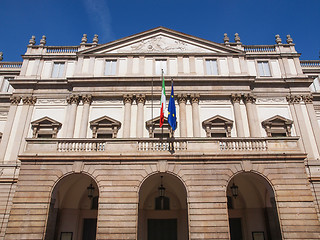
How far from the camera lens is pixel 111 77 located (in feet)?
70.6

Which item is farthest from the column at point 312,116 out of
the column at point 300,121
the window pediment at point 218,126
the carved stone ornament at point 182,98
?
the carved stone ornament at point 182,98

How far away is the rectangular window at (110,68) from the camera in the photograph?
22.6 m

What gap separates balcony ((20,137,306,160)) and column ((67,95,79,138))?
5875 millimetres

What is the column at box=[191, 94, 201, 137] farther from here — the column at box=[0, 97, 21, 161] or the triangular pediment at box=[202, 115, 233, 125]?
the column at box=[0, 97, 21, 161]

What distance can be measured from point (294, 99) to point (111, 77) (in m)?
15.3

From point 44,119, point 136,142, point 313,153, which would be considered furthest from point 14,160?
point 313,153

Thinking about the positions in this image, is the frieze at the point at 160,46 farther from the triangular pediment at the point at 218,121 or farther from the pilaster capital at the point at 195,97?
the triangular pediment at the point at 218,121

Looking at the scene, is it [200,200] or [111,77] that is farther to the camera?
[111,77]

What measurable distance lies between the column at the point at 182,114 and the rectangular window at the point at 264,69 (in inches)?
300

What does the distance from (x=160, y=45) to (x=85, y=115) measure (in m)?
9.61

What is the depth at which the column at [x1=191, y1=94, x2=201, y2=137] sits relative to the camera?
1961cm

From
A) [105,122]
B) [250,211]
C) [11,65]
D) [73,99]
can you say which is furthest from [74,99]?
[250,211]

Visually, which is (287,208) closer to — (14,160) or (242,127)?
(242,127)

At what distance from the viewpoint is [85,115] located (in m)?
20.4
